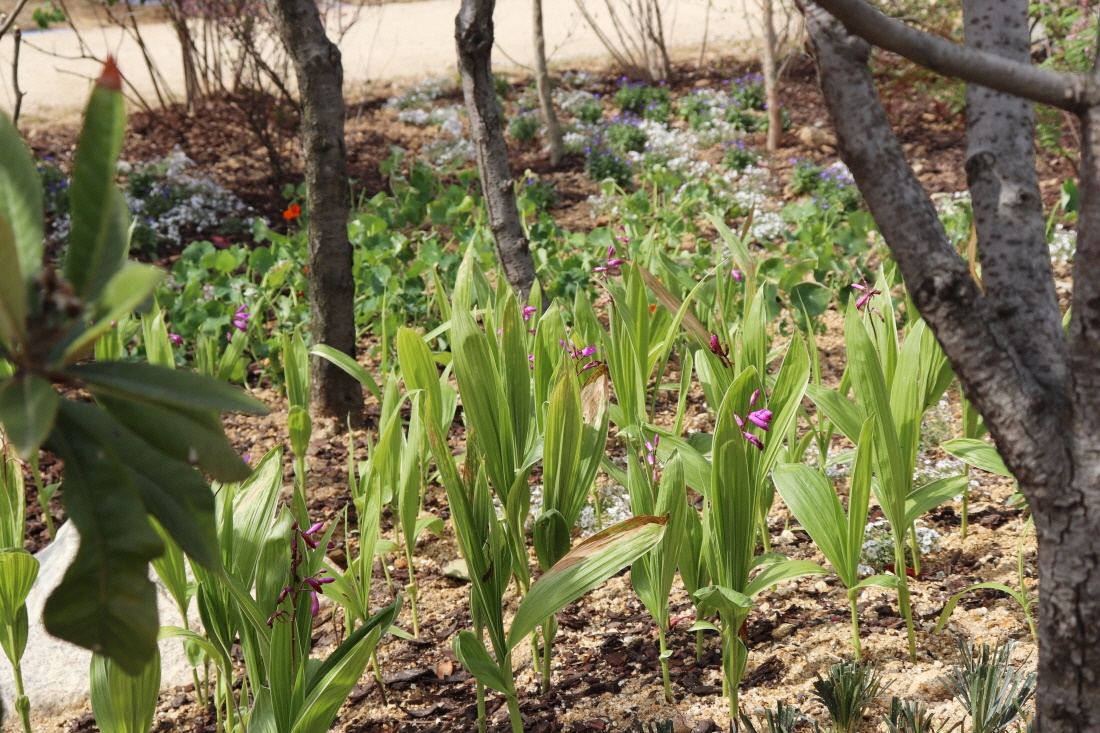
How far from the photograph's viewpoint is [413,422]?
6.37 ft

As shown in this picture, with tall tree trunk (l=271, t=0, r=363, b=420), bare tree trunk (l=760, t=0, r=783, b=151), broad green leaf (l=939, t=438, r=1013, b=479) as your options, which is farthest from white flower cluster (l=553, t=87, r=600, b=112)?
broad green leaf (l=939, t=438, r=1013, b=479)

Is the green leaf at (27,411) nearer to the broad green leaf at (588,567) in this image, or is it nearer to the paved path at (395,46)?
the broad green leaf at (588,567)

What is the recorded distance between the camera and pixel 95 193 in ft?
2.47

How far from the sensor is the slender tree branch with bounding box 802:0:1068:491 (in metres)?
1.10

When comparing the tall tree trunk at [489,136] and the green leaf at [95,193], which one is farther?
the tall tree trunk at [489,136]

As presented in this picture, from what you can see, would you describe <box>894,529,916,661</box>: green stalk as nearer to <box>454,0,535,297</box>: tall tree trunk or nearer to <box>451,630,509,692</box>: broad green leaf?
<box>451,630,509,692</box>: broad green leaf

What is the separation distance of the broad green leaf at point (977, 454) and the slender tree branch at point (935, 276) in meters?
0.90

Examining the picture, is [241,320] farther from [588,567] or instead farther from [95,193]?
[95,193]

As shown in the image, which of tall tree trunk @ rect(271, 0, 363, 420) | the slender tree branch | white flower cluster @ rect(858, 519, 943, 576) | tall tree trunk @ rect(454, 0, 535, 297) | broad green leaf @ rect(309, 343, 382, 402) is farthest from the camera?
tall tree trunk @ rect(454, 0, 535, 297)

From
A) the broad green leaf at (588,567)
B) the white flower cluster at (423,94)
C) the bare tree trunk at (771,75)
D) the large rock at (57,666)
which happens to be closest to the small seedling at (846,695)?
the broad green leaf at (588,567)

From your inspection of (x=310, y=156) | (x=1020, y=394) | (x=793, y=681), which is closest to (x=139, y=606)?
(x=1020, y=394)

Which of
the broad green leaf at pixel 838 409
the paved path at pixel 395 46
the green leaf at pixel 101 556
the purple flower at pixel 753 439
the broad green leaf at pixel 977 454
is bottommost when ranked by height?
the broad green leaf at pixel 977 454

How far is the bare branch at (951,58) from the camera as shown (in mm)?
969

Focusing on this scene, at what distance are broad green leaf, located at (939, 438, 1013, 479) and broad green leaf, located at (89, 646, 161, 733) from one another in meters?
1.52
